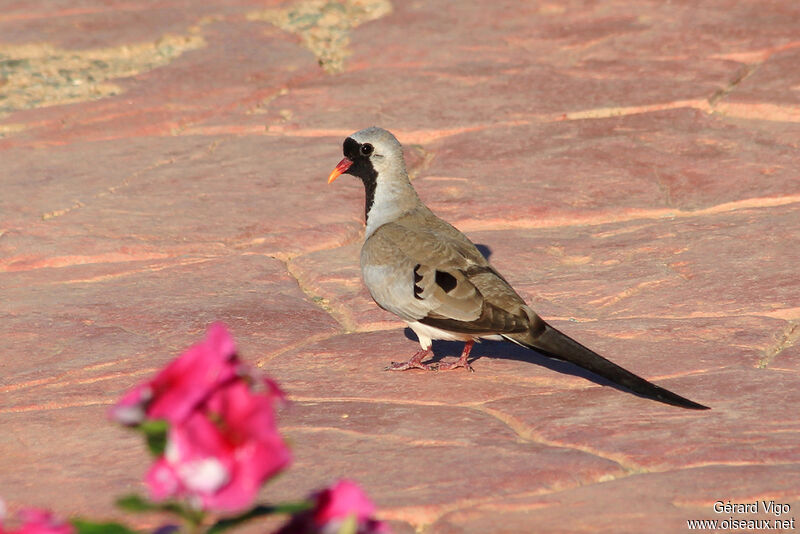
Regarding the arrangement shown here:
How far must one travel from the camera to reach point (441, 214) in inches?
227

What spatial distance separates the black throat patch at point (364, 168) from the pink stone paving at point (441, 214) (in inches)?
15.4

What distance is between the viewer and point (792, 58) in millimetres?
7316

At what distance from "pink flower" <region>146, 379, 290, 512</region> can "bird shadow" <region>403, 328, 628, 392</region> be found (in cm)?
262

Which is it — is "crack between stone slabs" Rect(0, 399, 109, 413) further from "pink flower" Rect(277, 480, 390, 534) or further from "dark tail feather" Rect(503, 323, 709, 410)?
"pink flower" Rect(277, 480, 390, 534)

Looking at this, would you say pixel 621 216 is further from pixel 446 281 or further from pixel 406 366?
pixel 406 366

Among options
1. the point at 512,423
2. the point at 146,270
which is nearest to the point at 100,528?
the point at 512,423

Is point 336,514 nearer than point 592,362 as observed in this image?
Yes

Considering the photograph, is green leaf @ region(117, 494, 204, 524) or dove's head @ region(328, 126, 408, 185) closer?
green leaf @ region(117, 494, 204, 524)

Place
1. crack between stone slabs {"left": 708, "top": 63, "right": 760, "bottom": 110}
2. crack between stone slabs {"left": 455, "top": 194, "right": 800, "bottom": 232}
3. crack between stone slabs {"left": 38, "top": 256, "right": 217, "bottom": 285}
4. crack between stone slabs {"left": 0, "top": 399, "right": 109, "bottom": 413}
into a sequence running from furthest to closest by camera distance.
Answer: crack between stone slabs {"left": 708, "top": 63, "right": 760, "bottom": 110} → crack between stone slabs {"left": 455, "top": 194, "right": 800, "bottom": 232} → crack between stone slabs {"left": 38, "top": 256, "right": 217, "bottom": 285} → crack between stone slabs {"left": 0, "top": 399, "right": 109, "bottom": 413}

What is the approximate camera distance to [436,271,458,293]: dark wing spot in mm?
4258

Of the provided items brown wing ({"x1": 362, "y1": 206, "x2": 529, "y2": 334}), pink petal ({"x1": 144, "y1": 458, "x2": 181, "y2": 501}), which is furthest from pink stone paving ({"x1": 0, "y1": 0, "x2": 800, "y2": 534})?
pink petal ({"x1": 144, "y1": 458, "x2": 181, "y2": 501})

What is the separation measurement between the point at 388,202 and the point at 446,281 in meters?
0.75

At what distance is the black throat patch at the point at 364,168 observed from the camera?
5.02 metres

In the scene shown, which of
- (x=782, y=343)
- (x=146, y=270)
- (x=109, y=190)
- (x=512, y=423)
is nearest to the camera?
(x=512, y=423)
